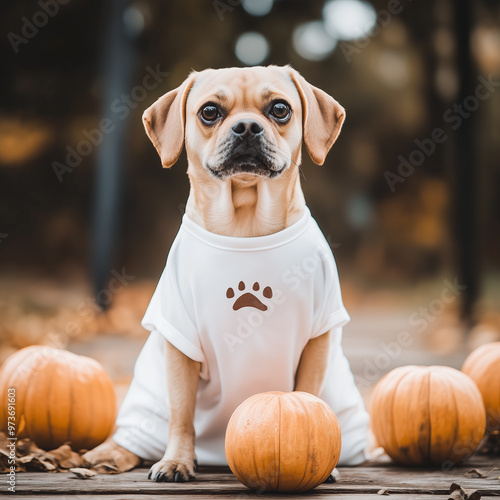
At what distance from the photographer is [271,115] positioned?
2295 millimetres

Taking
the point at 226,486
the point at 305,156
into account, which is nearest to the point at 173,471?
the point at 226,486

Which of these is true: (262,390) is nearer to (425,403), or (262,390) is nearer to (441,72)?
(425,403)

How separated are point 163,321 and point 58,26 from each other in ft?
27.4

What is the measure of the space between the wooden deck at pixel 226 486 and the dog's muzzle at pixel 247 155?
1.06m

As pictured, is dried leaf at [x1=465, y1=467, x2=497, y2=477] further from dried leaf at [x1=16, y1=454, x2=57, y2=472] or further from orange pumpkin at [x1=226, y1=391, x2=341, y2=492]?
dried leaf at [x1=16, y1=454, x2=57, y2=472]

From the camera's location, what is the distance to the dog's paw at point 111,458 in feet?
7.52

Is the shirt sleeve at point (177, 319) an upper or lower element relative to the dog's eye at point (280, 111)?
lower

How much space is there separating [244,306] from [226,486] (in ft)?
1.95

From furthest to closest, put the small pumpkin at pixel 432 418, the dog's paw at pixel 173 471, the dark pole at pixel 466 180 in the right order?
the dark pole at pixel 466 180 < the small pumpkin at pixel 432 418 < the dog's paw at pixel 173 471

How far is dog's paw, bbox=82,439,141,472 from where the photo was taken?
2293 mm

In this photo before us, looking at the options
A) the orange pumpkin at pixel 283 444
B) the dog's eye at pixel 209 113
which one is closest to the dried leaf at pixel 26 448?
the orange pumpkin at pixel 283 444

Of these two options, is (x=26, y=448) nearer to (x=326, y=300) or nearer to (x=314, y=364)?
(x=314, y=364)

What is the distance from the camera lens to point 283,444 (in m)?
1.92

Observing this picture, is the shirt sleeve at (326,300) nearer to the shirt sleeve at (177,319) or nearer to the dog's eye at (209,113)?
the shirt sleeve at (177,319)
